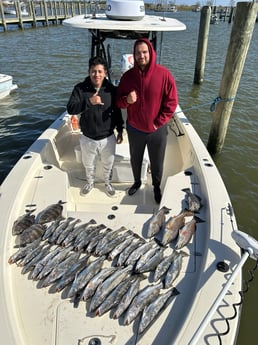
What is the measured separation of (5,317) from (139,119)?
2.41 meters

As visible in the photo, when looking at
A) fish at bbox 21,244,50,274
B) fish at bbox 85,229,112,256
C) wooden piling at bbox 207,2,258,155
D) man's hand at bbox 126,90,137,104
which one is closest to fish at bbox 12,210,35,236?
fish at bbox 21,244,50,274

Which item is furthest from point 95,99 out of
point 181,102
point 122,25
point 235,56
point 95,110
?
point 181,102

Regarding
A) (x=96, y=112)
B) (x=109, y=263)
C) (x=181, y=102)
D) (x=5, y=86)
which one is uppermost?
(x=96, y=112)

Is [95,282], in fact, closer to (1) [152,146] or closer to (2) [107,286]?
(2) [107,286]

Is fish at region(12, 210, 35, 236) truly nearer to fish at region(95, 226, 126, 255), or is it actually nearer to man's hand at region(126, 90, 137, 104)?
fish at region(95, 226, 126, 255)

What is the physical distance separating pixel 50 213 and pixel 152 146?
4.89 feet

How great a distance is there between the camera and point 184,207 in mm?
3162

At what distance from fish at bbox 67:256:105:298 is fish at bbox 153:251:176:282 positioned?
0.49 metres

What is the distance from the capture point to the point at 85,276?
7.80 ft

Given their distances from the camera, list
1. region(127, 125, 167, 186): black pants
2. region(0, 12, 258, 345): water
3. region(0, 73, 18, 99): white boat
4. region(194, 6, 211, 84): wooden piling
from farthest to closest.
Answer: region(194, 6, 211, 84): wooden piling < region(0, 73, 18, 99): white boat < region(0, 12, 258, 345): water < region(127, 125, 167, 186): black pants

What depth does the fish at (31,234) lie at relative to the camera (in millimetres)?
2729

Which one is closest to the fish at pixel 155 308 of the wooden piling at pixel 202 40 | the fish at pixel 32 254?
the fish at pixel 32 254

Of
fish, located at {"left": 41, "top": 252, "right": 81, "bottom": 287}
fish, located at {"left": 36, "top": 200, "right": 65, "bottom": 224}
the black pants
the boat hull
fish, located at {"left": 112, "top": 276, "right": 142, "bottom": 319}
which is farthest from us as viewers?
the black pants

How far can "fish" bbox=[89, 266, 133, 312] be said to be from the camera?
220cm
